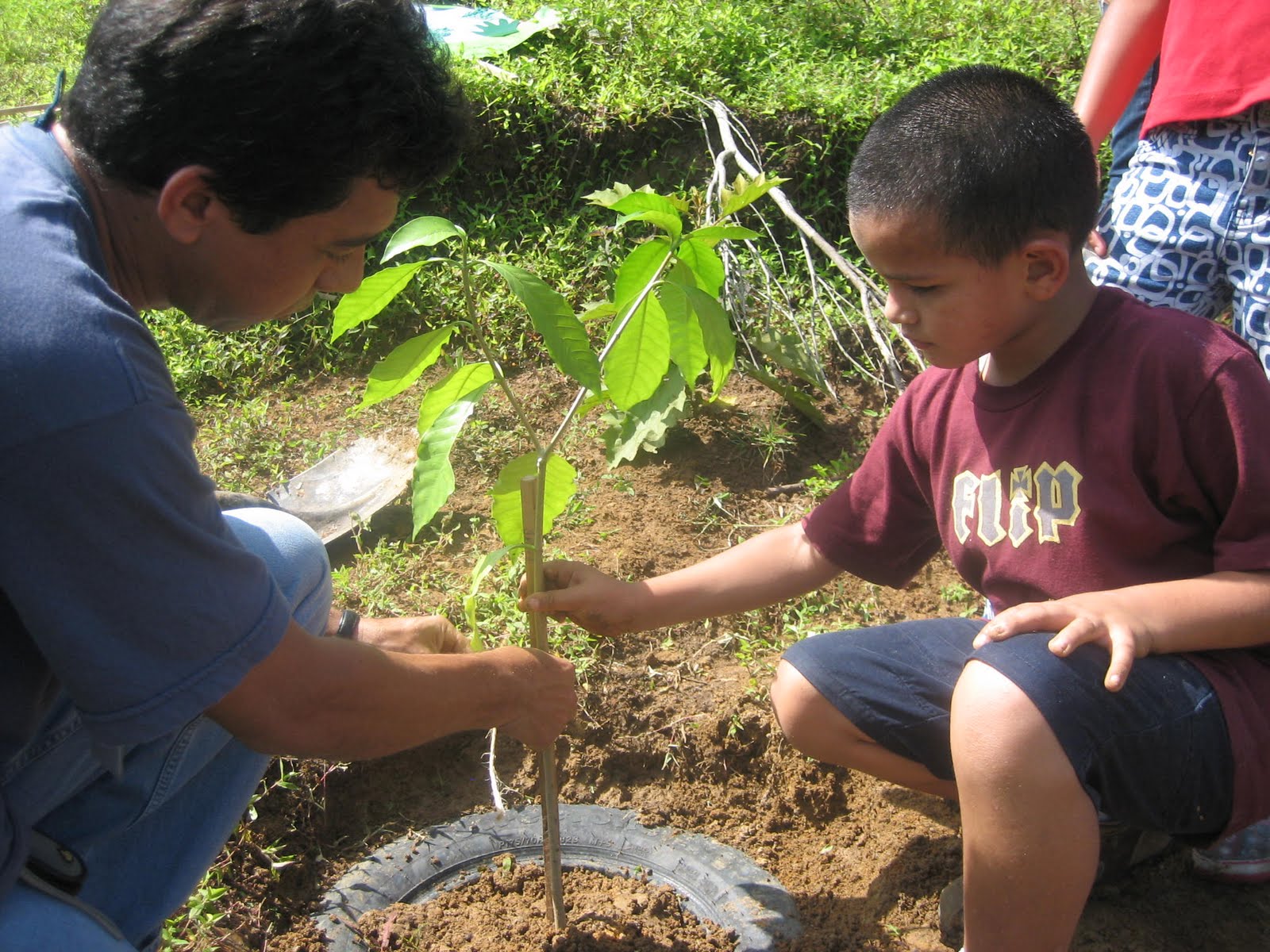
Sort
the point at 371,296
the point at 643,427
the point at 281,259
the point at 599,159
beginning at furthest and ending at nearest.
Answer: the point at 599,159, the point at 643,427, the point at 371,296, the point at 281,259

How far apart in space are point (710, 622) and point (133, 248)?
1.54 m

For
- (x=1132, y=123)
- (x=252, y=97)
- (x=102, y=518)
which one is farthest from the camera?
(x=1132, y=123)

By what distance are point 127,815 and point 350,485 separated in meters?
1.55

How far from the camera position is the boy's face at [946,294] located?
1652mm

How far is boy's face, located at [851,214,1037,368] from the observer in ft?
5.42

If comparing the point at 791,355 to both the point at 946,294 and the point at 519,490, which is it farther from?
the point at 519,490

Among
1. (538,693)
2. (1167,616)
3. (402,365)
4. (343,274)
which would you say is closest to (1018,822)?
(1167,616)

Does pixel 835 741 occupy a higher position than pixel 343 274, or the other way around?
pixel 343 274

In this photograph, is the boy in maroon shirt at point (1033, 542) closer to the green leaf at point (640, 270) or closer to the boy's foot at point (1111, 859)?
the boy's foot at point (1111, 859)

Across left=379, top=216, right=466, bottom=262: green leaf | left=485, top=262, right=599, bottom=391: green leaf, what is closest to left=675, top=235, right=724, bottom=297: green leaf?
left=485, top=262, right=599, bottom=391: green leaf

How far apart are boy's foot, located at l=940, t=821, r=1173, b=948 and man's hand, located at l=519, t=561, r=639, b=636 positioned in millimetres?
675

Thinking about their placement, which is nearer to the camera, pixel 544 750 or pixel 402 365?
pixel 402 365

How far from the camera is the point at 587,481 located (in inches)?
118

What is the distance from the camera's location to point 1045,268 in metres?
1.67
